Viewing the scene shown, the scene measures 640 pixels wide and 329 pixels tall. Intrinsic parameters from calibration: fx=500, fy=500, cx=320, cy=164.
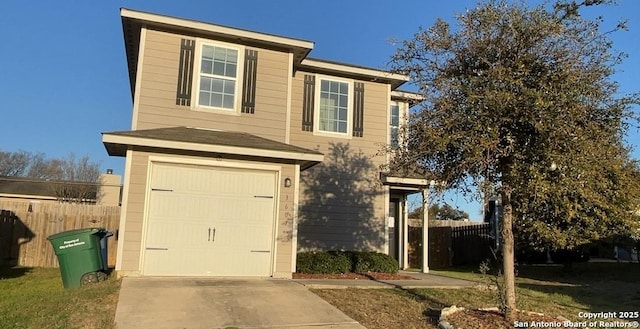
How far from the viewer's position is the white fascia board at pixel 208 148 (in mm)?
9757

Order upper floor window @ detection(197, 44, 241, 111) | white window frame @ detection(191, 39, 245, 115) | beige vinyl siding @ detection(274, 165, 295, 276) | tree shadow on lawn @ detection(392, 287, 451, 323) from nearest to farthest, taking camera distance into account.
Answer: tree shadow on lawn @ detection(392, 287, 451, 323), beige vinyl siding @ detection(274, 165, 295, 276), white window frame @ detection(191, 39, 245, 115), upper floor window @ detection(197, 44, 241, 111)

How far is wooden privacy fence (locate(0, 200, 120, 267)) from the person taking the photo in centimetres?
1440

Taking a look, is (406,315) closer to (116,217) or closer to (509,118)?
(509,118)

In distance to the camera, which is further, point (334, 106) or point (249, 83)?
point (334, 106)

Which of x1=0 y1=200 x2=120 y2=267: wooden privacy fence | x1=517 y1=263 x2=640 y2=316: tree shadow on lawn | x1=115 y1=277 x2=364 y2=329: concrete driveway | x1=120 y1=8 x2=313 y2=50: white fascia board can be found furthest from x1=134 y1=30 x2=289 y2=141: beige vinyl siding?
x1=517 y1=263 x2=640 y2=316: tree shadow on lawn

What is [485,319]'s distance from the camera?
679 centimetres

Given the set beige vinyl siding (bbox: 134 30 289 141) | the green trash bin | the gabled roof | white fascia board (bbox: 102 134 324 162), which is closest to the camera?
the green trash bin

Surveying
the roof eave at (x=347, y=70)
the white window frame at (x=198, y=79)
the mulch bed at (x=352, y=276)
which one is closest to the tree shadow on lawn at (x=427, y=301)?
the mulch bed at (x=352, y=276)

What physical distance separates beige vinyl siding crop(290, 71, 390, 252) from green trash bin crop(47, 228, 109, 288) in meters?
5.36

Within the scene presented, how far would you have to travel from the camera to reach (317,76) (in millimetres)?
13977

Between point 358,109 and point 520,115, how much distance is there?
8.24m

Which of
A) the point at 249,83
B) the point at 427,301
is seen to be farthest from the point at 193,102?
the point at 427,301

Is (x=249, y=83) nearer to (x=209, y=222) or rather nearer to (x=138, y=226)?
(x=209, y=222)

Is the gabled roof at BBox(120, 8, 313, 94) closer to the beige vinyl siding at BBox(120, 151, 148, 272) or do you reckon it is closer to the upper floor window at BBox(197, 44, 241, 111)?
the upper floor window at BBox(197, 44, 241, 111)
